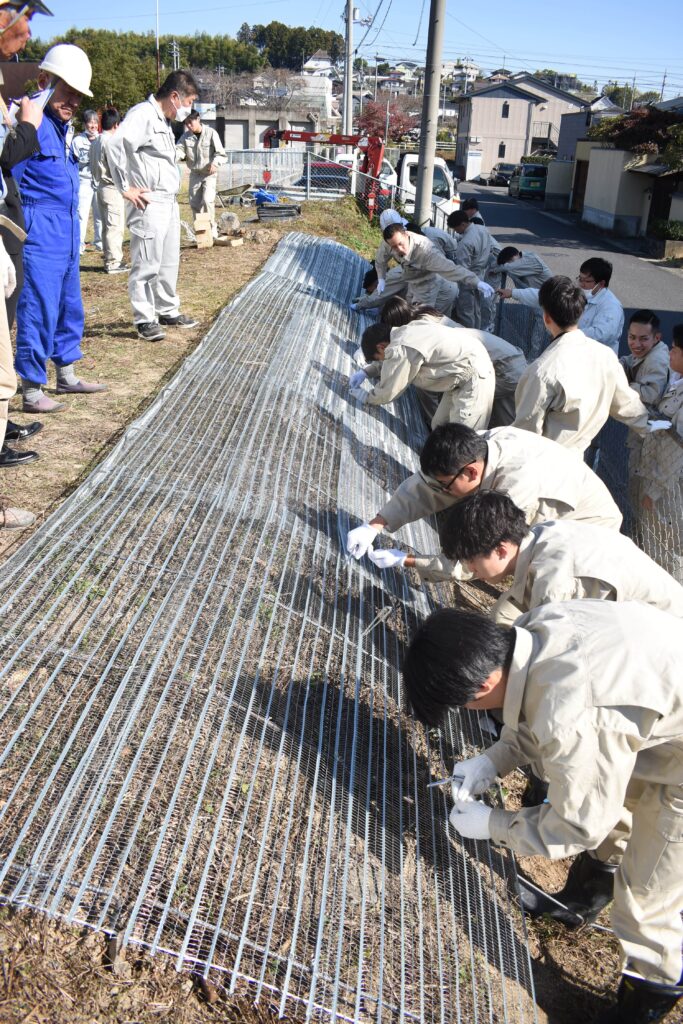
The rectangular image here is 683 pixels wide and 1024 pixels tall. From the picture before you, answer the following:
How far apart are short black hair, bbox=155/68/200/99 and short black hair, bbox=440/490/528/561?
405 cm

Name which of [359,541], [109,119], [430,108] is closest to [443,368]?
[359,541]

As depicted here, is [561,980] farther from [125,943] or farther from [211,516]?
[211,516]

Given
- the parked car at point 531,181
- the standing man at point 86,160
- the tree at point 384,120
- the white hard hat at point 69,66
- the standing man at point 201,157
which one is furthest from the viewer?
the tree at point 384,120

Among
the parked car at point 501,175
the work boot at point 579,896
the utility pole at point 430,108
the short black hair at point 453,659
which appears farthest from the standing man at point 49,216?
the parked car at point 501,175

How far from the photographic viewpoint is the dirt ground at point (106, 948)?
5.62 ft

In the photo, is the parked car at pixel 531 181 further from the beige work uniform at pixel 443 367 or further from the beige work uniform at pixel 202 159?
the beige work uniform at pixel 443 367

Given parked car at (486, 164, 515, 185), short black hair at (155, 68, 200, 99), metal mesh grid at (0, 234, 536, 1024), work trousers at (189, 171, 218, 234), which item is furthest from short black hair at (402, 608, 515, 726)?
parked car at (486, 164, 515, 185)

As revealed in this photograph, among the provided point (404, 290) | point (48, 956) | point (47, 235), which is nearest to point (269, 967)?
point (48, 956)

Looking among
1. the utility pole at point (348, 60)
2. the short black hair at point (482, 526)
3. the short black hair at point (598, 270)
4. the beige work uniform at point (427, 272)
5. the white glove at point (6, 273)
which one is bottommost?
the short black hair at point (482, 526)

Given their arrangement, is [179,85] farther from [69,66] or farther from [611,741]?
[611,741]

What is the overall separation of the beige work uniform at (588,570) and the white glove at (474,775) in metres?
0.51

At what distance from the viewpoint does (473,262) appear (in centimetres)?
848

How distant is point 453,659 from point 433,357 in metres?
2.85

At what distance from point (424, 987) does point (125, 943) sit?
81cm
